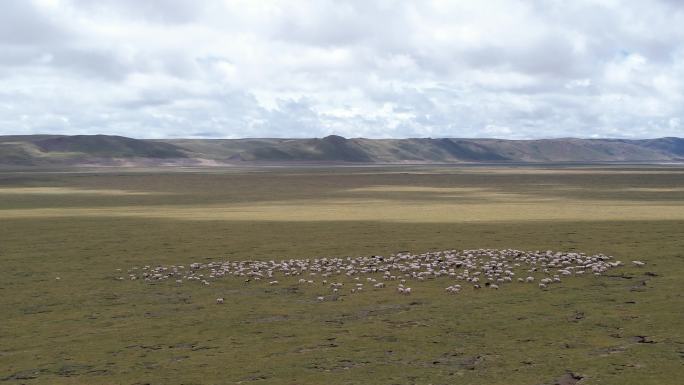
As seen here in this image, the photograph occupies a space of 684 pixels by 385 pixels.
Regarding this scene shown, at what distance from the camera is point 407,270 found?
83.1ft

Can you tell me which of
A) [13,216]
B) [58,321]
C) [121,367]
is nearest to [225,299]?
[58,321]

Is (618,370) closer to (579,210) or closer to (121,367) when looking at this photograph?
(121,367)

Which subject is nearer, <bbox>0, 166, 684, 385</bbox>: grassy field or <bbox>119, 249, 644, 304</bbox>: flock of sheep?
<bbox>0, 166, 684, 385</bbox>: grassy field

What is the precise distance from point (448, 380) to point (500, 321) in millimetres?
4999

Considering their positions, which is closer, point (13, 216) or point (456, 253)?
point (456, 253)

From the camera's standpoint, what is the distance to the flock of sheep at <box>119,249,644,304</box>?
23.1m

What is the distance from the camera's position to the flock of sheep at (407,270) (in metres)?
23.1

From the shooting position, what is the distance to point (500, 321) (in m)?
17.8

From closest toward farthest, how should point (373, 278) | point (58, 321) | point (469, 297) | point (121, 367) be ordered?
point (121, 367), point (58, 321), point (469, 297), point (373, 278)

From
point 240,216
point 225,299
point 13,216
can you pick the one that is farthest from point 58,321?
point 13,216

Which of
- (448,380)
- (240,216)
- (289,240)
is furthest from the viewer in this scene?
(240,216)

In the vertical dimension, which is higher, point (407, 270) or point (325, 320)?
point (407, 270)

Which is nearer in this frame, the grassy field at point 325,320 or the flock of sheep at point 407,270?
the grassy field at point 325,320

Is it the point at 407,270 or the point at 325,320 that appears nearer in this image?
the point at 325,320
